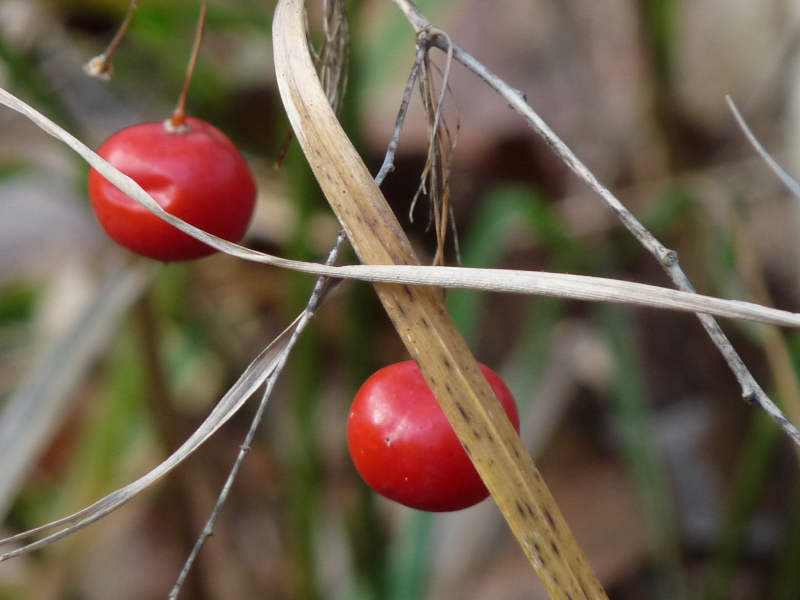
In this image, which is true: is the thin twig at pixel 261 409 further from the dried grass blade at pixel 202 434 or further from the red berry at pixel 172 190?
the red berry at pixel 172 190

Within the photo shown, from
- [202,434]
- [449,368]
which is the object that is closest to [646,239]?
[449,368]

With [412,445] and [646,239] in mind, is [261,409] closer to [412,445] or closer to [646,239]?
[412,445]

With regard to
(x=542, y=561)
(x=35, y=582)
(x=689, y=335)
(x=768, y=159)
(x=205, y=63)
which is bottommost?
(x=35, y=582)

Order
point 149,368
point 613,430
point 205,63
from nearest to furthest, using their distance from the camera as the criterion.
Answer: point 149,368
point 205,63
point 613,430

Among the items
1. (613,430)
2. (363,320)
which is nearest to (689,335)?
(613,430)

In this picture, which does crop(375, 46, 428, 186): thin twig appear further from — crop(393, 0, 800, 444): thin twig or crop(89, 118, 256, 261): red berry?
crop(89, 118, 256, 261): red berry

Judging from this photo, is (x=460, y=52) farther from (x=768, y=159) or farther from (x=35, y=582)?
(x=35, y=582)

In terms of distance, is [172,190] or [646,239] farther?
[172,190]
